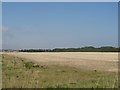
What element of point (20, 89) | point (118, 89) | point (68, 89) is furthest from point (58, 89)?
point (118, 89)

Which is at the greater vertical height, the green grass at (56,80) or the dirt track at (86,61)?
the green grass at (56,80)

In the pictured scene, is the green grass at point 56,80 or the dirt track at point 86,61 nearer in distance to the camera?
the green grass at point 56,80

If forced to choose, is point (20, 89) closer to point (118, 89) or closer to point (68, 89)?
point (68, 89)

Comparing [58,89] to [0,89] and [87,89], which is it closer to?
[87,89]

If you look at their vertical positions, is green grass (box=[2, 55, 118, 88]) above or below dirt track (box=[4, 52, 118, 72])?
above

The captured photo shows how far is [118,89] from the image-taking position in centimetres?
1540

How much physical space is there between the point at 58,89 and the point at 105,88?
216 centimetres

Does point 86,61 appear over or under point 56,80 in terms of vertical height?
under

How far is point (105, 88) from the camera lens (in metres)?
15.5

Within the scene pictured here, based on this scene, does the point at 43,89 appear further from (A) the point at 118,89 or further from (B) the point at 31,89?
(A) the point at 118,89

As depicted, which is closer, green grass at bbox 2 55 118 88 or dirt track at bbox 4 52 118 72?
green grass at bbox 2 55 118 88

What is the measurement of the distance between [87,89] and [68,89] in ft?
2.88

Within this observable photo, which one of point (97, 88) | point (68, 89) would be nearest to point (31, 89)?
point (68, 89)

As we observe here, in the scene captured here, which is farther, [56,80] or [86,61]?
[86,61]
